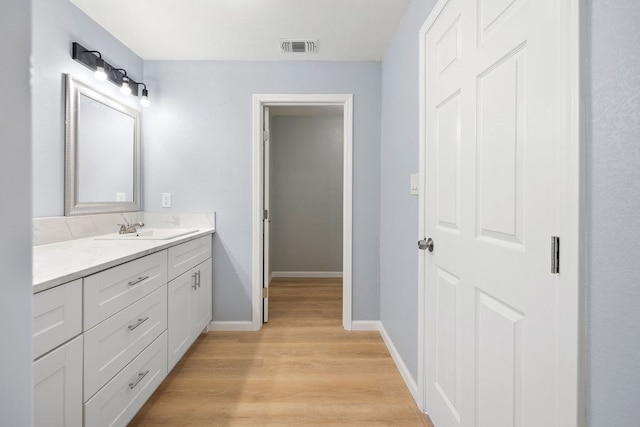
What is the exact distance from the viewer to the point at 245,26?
215 cm

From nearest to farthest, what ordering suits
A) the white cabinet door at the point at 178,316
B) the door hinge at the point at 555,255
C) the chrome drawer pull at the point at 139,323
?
the door hinge at the point at 555,255
the chrome drawer pull at the point at 139,323
the white cabinet door at the point at 178,316

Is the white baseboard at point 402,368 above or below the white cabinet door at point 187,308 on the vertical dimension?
below

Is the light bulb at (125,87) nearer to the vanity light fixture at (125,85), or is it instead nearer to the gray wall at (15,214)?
the vanity light fixture at (125,85)

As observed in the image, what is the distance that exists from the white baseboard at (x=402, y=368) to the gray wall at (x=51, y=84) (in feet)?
7.33

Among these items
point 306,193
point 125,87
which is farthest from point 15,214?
point 306,193

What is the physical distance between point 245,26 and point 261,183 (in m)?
1.15

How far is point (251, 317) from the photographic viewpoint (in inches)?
106

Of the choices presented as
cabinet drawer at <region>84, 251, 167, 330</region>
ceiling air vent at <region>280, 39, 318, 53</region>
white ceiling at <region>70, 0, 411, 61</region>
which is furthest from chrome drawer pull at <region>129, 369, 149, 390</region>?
ceiling air vent at <region>280, 39, 318, 53</region>

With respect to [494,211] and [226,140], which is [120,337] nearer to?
[494,211]

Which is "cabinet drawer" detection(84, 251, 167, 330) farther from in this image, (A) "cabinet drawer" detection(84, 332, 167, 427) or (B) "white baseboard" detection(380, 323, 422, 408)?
(B) "white baseboard" detection(380, 323, 422, 408)

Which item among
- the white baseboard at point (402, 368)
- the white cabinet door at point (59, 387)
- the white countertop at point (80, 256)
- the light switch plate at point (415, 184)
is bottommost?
the white baseboard at point (402, 368)

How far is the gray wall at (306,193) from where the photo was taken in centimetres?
461

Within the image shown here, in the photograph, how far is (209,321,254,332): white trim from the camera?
267 cm

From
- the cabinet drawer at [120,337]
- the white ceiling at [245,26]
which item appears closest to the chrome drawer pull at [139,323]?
the cabinet drawer at [120,337]
